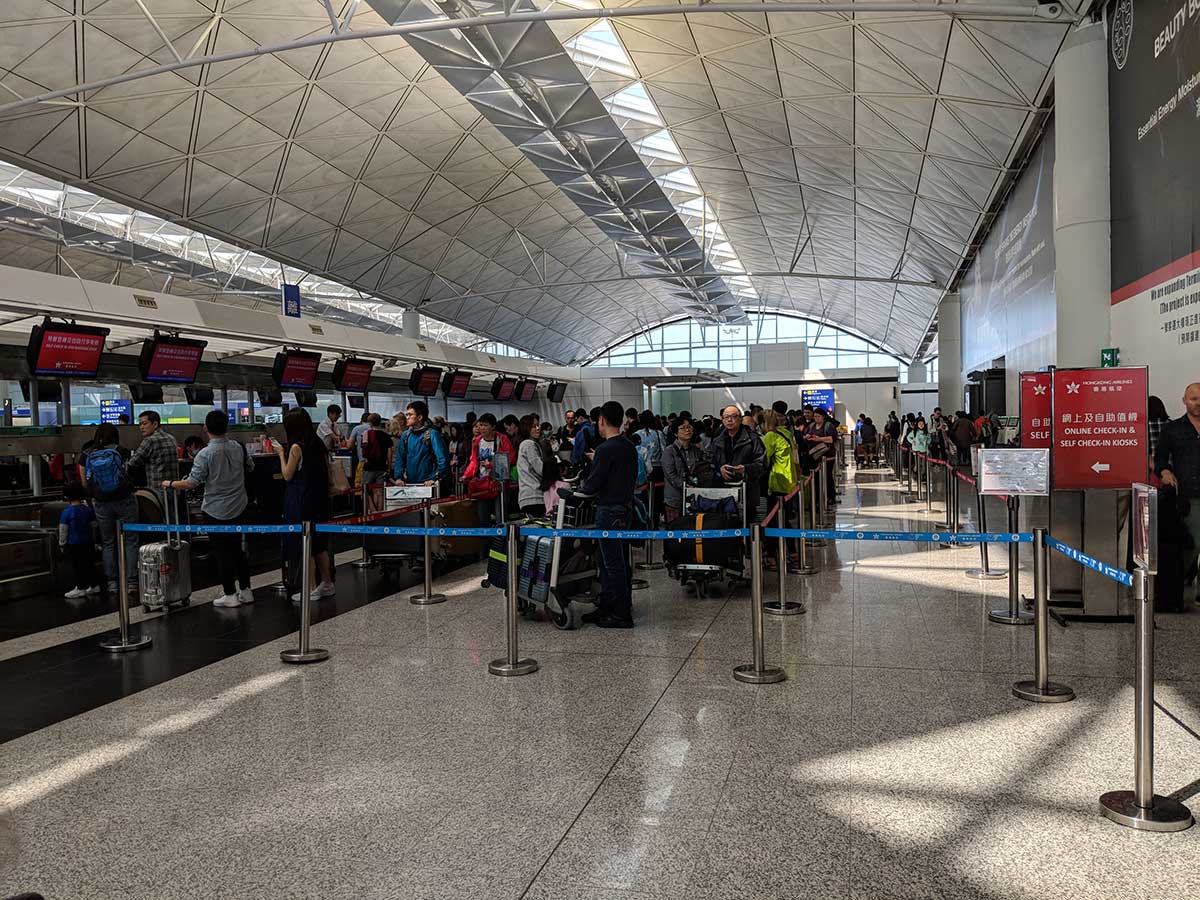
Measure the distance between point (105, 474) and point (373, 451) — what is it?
450 centimetres

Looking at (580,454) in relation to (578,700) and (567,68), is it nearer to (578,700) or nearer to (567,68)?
(567,68)

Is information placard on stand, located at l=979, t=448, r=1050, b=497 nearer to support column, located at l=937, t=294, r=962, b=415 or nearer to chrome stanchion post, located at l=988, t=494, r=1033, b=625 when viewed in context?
chrome stanchion post, located at l=988, t=494, r=1033, b=625

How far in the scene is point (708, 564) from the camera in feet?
29.1

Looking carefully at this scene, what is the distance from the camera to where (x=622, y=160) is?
21.4m

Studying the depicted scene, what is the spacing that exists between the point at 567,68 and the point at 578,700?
1373 cm

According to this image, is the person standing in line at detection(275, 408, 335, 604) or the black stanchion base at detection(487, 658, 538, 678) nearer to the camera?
the black stanchion base at detection(487, 658, 538, 678)

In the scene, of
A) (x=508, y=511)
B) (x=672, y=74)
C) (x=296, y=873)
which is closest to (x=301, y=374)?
(x=508, y=511)

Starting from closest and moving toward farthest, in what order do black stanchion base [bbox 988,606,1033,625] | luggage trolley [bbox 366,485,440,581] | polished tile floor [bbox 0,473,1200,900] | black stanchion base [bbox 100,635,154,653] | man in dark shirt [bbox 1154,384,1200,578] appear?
polished tile floor [bbox 0,473,1200,900], black stanchion base [bbox 100,635,154,653], black stanchion base [bbox 988,606,1033,625], man in dark shirt [bbox 1154,384,1200,578], luggage trolley [bbox 366,485,440,581]

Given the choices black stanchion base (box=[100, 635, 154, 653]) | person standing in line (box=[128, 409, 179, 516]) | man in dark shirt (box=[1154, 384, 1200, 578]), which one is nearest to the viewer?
black stanchion base (box=[100, 635, 154, 653])

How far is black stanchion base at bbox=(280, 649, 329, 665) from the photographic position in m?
6.77

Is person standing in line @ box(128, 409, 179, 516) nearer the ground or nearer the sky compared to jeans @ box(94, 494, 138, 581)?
nearer the sky

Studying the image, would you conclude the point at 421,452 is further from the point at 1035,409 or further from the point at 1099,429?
the point at 1099,429

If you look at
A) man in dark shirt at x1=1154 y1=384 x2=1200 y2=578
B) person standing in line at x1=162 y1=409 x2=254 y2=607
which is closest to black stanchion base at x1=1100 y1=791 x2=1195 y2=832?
man in dark shirt at x1=1154 y1=384 x2=1200 y2=578

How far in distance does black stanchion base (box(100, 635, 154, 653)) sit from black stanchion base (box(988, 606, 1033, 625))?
24.5 ft
